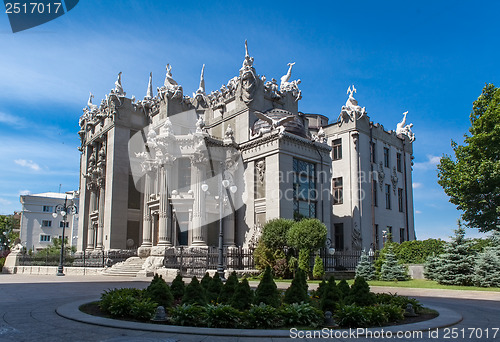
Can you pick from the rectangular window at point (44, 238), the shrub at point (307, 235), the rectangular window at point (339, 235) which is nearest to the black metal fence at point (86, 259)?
the shrub at point (307, 235)

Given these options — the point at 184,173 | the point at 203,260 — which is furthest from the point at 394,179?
the point at 203,260

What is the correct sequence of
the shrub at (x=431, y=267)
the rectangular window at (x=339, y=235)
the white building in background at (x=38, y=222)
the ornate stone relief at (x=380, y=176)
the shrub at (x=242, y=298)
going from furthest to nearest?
1. the white building in background at (x=38, y=222)
2. the ornate stone relief at (x=380, y=176)
3. the rectangular window at (x=339, y=235)
4. the shrub at (x=431, y=267)
5. the shrub at (x=242, y=298)

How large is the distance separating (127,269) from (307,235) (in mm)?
15665

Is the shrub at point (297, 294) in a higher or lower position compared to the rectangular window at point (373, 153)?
lower

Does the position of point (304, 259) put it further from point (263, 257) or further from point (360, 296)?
point (360, 296)

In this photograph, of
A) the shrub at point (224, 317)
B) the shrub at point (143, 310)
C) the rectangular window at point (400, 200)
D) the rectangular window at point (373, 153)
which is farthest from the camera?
the rectangular window at point (400, 200)

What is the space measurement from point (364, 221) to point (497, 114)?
15.4 metres

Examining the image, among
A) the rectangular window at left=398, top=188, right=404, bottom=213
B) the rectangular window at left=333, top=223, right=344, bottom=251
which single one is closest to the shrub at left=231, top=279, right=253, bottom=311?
the rectangular window at left=333, top=223, right=344, bottom=251

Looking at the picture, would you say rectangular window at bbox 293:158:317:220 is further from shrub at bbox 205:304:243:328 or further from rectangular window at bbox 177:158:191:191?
shrub at bbox 205:304:243:328

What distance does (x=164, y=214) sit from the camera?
3688 cm

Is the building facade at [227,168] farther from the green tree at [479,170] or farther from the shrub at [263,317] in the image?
the shrub at [263,317]

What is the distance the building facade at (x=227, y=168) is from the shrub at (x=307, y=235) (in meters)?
4.99

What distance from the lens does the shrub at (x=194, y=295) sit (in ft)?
35.4

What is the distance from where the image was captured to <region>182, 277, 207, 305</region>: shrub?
35.4ft
